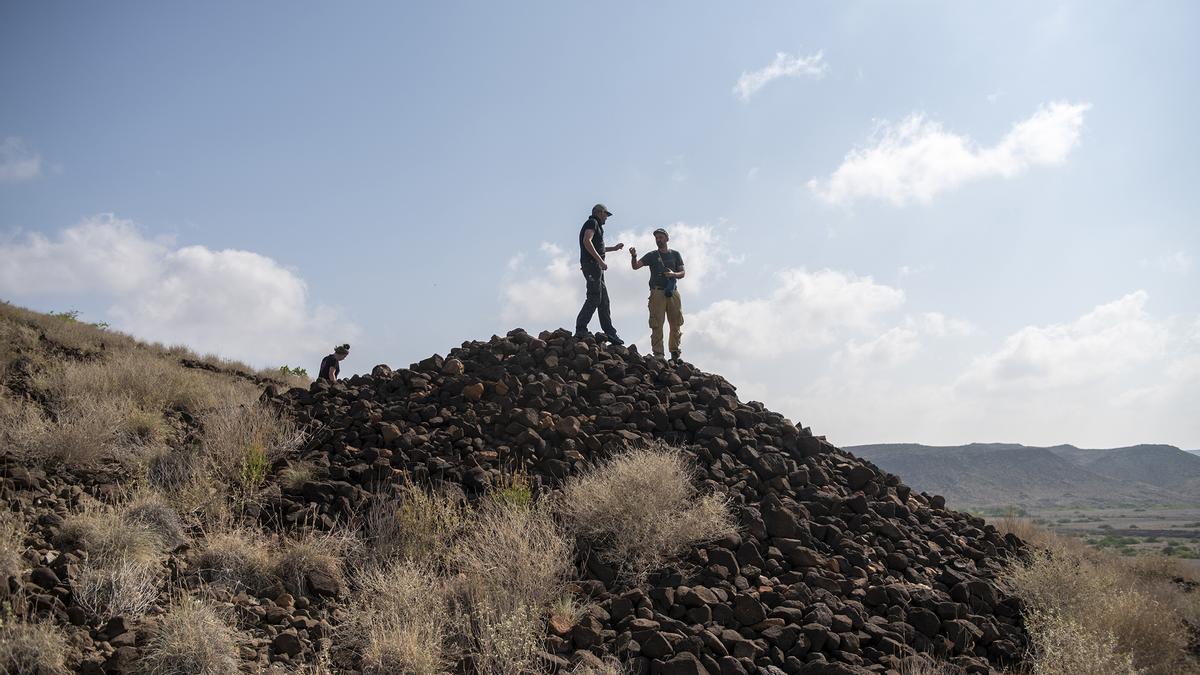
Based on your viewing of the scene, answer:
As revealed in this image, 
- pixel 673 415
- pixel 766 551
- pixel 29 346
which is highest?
pixel 29 346

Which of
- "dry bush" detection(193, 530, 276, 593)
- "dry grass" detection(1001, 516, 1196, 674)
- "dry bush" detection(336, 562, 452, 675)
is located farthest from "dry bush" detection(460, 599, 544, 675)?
"dry grass" detection(1001, 516, 1196, 674)

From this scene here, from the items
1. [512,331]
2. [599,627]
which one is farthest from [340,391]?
[599,627]

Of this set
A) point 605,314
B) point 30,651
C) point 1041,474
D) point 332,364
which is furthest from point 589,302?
point 1041,474

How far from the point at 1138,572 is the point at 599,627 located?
11.0 meters

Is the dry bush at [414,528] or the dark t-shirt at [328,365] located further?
the dark t-shirt at [328,365]

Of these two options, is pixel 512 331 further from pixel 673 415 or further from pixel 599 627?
pixel 599 627

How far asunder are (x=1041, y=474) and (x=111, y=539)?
73586 millimetres

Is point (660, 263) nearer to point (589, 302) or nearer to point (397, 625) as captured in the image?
point (589, 302)

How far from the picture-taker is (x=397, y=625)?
5281 millimetres

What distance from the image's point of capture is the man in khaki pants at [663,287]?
11602 mm

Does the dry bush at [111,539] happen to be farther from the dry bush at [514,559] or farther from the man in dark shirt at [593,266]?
the man in dark shirt at [593,266]

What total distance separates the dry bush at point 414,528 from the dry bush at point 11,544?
246 cm

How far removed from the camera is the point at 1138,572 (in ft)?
41.0

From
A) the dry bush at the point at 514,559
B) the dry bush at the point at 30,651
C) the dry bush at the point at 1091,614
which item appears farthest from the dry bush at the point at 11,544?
the dry bush at the point at 1091,614
